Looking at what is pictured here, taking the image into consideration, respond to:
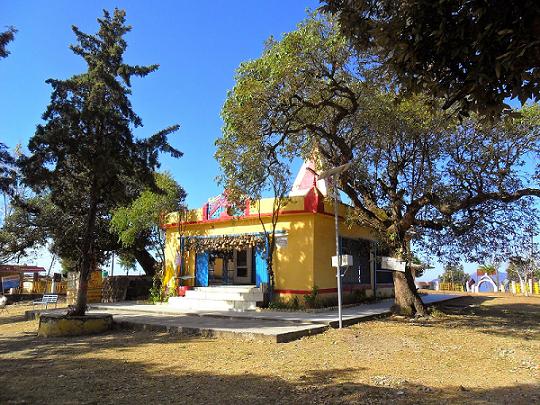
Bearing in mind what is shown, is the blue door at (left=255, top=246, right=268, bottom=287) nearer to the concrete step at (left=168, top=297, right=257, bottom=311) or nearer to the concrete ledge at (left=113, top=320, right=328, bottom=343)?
the concrete step at (left=168, top=297, right=257, bottom=311)

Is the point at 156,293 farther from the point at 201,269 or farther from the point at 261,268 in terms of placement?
the point at 261,268

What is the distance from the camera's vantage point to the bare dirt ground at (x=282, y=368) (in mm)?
5312

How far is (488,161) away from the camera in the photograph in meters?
11.6

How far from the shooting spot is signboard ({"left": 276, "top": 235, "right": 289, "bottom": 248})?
14984mm

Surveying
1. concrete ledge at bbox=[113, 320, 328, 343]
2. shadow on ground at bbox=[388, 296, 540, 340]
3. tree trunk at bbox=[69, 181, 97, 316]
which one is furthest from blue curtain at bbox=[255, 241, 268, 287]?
tree trunk at bbox=[69, 181, 97, 316]

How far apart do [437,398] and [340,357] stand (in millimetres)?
2535

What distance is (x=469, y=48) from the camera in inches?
142

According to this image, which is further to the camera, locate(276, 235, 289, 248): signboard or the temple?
locate(276, 235, 289, 248): signboard

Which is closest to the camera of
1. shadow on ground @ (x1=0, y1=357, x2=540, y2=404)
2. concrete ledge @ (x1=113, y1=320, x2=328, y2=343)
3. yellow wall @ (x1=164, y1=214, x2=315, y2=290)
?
shadow on ground @ (x1=0, y1=357, x2=540, y2=404)

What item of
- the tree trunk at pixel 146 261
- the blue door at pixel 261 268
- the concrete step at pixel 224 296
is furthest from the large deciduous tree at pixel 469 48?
the tree trunk at pixel 146 261

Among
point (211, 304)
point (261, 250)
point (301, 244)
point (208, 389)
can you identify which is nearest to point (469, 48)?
point (208, 389)

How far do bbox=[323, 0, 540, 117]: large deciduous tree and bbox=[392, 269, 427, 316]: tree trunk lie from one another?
9.98 meters

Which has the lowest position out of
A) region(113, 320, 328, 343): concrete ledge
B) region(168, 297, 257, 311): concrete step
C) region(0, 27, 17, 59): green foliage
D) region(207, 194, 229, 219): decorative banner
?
region(113, 320, 328, 343): concrete ledge

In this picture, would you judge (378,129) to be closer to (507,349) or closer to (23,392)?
(507,349)
